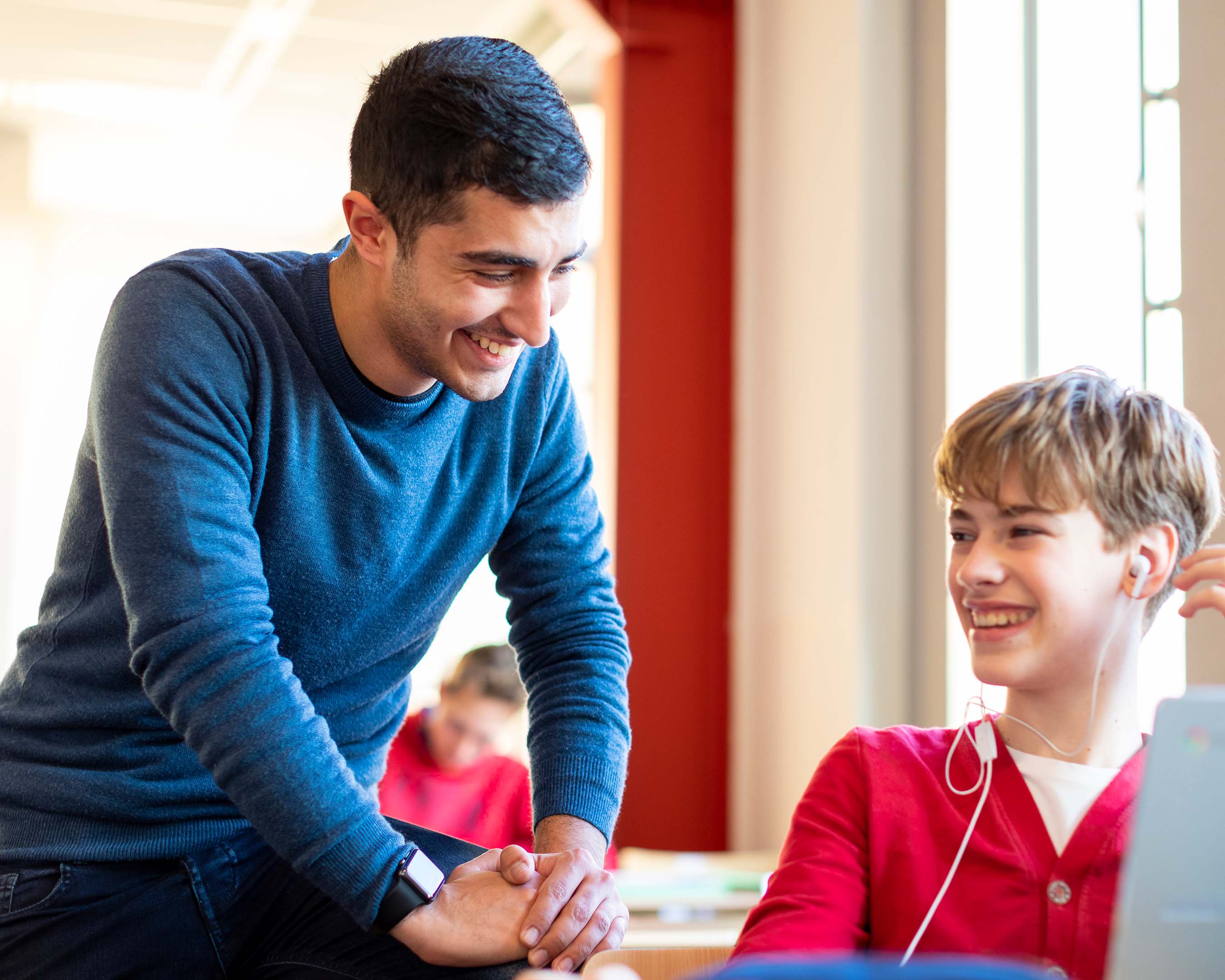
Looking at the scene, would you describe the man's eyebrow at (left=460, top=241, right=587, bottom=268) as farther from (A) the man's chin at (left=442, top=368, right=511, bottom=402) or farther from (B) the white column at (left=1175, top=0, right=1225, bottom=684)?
(B) the white column at (left=1175, top=0, right=1225, bottom=684)

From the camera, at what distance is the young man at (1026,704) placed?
115cm

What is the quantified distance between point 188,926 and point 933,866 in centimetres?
72

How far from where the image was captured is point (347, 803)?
3.66 ft

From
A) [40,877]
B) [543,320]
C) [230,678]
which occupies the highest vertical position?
[543,320]

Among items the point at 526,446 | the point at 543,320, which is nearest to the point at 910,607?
the point at 526,446

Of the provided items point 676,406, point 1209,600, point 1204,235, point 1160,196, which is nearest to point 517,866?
point 1209,600

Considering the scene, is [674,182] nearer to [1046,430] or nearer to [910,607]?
[910,607]

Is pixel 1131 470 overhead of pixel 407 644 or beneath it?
overhead

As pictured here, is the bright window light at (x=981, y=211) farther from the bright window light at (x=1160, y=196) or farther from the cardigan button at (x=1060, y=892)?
the cardigan button at (x=1060, y=892)

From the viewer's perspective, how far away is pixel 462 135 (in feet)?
4.17

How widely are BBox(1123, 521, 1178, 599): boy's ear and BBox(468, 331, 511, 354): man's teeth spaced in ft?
2.14

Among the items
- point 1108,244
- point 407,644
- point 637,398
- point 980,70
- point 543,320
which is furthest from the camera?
point 637,398

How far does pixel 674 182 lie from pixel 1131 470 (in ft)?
7.33

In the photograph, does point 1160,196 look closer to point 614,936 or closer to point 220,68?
point 614,936
